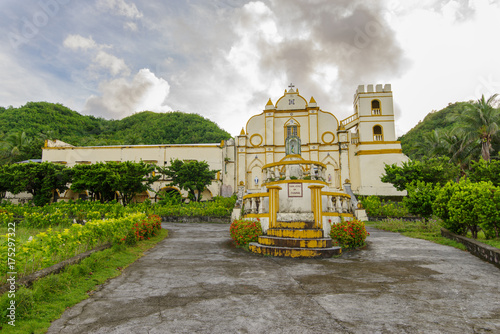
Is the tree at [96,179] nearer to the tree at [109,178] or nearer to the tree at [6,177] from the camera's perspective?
the tree at [109,178]

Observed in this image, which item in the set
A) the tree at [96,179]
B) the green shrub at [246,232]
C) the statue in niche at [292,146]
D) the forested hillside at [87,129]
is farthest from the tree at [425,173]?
the forested hillside at [87,129]

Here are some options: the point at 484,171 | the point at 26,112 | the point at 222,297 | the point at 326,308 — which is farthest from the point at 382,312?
the point at 26,112

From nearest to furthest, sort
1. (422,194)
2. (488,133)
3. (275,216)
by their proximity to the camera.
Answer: (275,216) < (422,194) < (488,133)

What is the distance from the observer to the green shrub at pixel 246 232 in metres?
8.50

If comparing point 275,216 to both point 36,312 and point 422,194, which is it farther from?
point 422,194

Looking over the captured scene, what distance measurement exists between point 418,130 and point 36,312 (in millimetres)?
47709

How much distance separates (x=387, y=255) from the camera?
750cm

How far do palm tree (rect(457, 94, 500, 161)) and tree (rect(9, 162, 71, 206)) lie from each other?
31.6 metres

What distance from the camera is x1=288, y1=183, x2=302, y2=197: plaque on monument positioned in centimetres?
883

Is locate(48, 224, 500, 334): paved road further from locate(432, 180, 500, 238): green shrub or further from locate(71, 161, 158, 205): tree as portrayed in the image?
locate(71, 161, 158, 205): tree

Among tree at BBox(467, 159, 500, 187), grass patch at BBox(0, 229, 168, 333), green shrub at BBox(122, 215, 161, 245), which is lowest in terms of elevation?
grass patch at BBox(0, 229, 168, 333)

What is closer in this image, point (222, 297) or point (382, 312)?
point (382, 312)

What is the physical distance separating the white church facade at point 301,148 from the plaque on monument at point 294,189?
712 inches

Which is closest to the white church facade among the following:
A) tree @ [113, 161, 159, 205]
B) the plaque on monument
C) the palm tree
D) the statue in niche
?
the palm tree
